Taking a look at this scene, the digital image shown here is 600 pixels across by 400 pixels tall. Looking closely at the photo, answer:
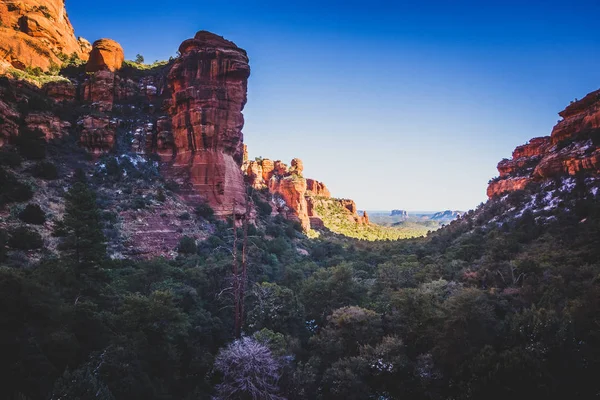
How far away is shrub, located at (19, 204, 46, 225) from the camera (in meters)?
21.0

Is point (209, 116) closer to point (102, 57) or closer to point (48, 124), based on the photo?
point (48, 124)

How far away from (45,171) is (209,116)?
58.2 feet

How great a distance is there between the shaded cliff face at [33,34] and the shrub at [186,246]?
2571 centimetres

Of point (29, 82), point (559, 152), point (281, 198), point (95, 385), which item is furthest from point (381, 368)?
point (281, 198)

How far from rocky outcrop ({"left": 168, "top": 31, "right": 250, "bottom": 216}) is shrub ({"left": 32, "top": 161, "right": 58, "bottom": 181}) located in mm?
13086

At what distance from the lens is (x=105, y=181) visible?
32.3m

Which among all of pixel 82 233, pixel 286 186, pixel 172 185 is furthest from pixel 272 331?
pixel 286 186

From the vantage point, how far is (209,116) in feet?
127

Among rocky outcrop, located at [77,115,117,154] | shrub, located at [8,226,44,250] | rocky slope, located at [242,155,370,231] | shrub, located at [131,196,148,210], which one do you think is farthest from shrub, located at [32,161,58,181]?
rocky slope, located at [242,155,370,231]

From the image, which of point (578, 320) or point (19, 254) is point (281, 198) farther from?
point (578, 320)

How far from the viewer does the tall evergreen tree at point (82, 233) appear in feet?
43.9

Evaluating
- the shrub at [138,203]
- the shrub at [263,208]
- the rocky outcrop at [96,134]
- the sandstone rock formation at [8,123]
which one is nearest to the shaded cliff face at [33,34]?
the sandstone rock formation at [8,123]

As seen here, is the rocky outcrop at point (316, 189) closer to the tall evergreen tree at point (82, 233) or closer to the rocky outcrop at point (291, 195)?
the rocky outcrop at point (291, 195)

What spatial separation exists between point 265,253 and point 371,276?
39.2ft
